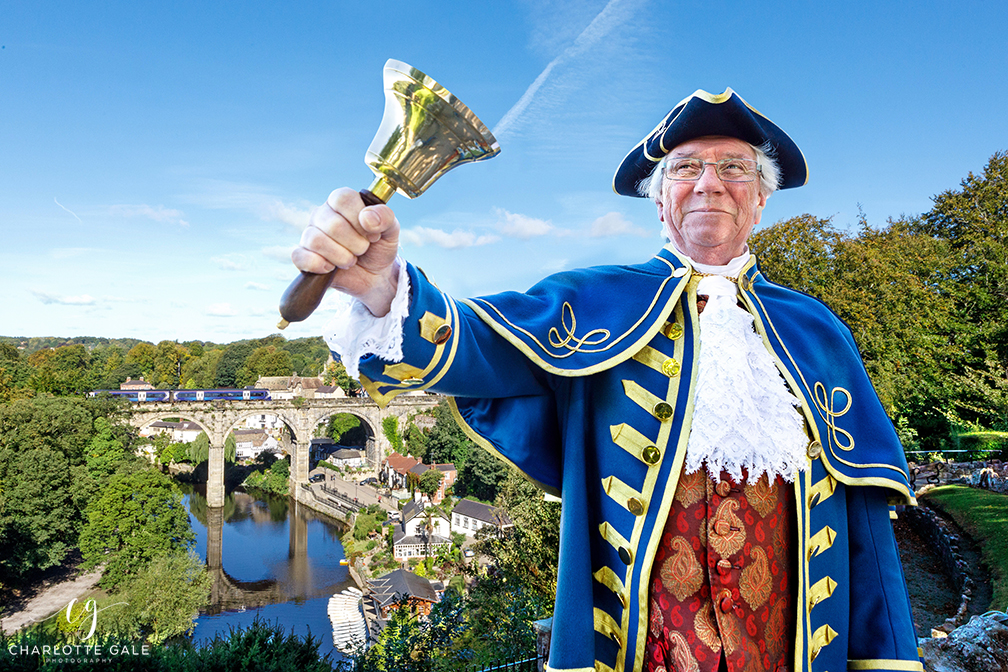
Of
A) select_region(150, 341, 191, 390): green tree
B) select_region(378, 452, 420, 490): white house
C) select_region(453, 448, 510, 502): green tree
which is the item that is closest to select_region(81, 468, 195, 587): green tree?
select_region(453, 448, 510, 502): green tree

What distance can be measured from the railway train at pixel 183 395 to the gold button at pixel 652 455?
47.2 meters

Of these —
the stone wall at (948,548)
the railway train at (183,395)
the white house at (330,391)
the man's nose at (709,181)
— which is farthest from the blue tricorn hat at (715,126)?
the white house at (330,391)

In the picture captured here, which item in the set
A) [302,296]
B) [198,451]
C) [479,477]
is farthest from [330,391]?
[302,296]

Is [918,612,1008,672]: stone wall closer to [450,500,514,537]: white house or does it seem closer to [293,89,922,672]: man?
[293,89,922,672]: man

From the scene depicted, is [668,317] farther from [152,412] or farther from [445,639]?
[152,412]

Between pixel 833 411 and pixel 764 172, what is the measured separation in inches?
33.7

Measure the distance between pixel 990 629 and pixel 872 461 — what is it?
5.25 metres

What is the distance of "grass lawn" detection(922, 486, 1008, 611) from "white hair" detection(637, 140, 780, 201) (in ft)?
29.9

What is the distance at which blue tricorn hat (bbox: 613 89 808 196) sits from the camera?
6.31ft

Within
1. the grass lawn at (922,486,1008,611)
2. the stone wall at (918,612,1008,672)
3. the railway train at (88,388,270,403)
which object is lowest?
the grass lawn at (922,486,1008,611)

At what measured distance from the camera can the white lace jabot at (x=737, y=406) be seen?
175 cm

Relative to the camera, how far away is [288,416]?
48.2m

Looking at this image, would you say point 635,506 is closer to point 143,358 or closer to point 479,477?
point 479,477

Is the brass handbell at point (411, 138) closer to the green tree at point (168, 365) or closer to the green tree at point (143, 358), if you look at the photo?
the green tree at point (168, 365)
